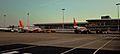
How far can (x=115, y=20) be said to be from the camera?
150 meters

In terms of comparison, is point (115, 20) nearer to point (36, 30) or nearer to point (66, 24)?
point (66, 24)

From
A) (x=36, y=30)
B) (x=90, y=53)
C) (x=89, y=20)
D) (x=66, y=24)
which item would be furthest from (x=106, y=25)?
(x=90, y=53)

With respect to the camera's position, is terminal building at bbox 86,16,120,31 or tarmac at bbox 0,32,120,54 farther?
terminal building at bbox 86,16,120,31

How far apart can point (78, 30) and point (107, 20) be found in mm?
90896

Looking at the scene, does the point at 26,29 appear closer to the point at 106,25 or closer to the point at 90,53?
the point at 90,53

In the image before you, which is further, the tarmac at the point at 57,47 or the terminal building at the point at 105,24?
the terminal building at the point at 105,24

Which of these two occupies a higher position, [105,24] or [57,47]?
[57,47]

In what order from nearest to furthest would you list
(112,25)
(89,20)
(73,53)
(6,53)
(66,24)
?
1. (6,53)
2. (73,53)
3. (112,25)
4. (89,20)
5. (66,24)

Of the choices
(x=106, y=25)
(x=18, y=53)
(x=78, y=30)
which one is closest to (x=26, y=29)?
(x=78, y=30)

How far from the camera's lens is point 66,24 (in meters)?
192

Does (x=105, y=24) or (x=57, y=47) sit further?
(x=105, y=24)

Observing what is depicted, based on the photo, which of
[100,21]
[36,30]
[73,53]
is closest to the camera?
[73,53]

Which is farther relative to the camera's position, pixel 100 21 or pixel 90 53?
pixel 100 21

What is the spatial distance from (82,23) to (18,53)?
165968 millimetres
